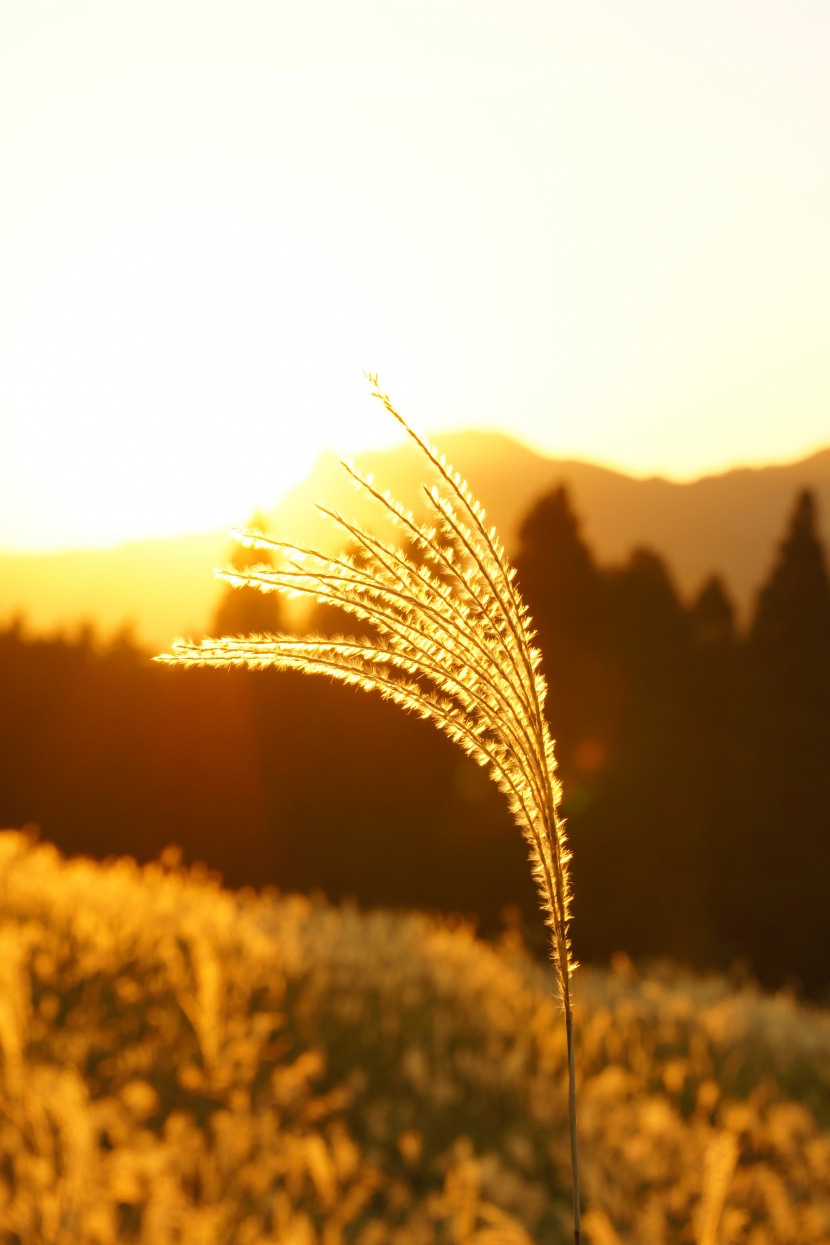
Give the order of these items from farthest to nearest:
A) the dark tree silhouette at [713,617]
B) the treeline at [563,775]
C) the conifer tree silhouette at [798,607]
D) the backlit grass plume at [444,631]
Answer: the dark tree silhouette at [713,617], the conifer tree silhouette at [798,607], the treeline at [563,775], the backlit grass plume at [444,631]

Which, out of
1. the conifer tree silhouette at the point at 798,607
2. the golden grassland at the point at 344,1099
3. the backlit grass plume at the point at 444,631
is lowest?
the golden grassland at the point at 344,1099

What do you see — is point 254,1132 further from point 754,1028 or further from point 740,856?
point 740,856

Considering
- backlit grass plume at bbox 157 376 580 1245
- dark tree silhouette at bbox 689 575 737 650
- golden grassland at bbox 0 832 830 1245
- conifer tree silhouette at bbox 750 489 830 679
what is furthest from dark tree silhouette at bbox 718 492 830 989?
backlit grass plume at bbox 157 376 580 1245

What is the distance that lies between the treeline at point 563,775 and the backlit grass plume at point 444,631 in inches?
688

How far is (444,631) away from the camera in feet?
4.95

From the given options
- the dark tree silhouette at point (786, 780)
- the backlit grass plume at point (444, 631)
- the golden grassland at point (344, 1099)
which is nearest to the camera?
the backlit grass plume at point (444, 631)

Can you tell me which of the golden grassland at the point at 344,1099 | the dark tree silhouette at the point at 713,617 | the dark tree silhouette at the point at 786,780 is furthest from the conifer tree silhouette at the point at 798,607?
the golden grassland at the point at 344,1099

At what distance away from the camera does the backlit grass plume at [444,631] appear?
1.49m

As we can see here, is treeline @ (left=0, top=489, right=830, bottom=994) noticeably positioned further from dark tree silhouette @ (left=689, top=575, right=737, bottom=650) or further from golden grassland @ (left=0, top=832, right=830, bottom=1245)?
golden grassland @ (left=0, top=832, right=830, bottom=1245)

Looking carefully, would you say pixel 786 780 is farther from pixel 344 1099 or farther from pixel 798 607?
pixel 344 1099

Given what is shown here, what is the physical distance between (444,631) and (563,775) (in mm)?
18164

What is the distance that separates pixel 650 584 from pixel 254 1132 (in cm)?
1852

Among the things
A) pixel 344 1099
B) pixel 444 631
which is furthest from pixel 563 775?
pixel 444 631

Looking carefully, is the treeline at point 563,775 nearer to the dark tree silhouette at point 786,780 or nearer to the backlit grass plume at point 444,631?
the dark tree silhouette at point 786,780
